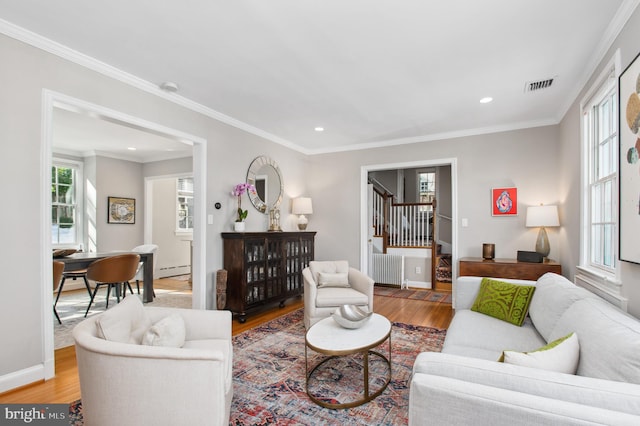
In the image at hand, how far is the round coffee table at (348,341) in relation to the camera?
6.68 feet

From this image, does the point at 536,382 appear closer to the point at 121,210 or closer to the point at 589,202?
the point at 589,202

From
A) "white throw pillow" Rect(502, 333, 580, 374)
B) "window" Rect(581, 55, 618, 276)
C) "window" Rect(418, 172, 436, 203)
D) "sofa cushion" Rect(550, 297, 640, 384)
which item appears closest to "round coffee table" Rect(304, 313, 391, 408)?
"white throw pillow" Rect(502, 333, 580, 374)

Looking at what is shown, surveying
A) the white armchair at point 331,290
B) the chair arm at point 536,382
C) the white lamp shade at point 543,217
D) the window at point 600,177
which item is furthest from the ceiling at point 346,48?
the chair arm at point 536,382

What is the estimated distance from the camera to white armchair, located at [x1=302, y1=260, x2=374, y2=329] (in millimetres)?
3314

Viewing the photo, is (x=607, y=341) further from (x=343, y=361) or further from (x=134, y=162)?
(x=134, y=162)

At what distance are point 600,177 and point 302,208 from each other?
376 centimetres

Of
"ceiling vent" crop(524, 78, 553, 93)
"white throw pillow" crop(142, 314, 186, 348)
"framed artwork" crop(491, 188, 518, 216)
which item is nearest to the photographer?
"white throw pillow" crop(142, 314, 186, 348)

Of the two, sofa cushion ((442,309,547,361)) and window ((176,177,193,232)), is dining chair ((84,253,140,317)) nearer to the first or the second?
window ((176,177,193,232))

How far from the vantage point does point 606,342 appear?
1.32 m

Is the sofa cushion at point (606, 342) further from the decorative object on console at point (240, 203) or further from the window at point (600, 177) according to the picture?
the decorative object on console at point (240, 203)

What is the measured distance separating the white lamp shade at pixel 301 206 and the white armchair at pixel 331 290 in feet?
5.33

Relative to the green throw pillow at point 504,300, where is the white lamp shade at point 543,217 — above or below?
above

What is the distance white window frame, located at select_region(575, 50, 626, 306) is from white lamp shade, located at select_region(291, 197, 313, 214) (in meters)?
3.56

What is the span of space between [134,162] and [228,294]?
14.3 feet
